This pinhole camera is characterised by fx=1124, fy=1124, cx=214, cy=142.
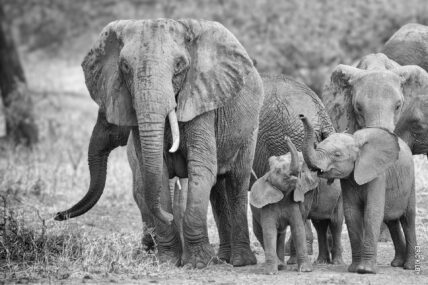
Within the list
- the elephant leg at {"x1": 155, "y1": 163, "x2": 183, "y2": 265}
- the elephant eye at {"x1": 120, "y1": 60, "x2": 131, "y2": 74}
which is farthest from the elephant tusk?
the elephant leg at {"x1": 155, "y1": 163, "x2": 183, "y2": 265}

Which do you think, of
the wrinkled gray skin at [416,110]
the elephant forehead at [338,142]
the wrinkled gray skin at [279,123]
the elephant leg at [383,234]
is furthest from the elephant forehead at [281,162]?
the elephant leg at [383,234]

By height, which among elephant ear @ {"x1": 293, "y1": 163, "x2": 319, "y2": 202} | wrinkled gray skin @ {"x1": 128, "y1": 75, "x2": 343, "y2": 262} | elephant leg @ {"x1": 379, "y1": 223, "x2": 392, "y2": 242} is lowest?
elephant leg @ {"x1": 379, "y1": 223, "x2": 392, "y2": 242}

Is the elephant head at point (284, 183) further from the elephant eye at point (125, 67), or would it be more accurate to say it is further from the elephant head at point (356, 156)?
the elephant eye at point (125, 67)

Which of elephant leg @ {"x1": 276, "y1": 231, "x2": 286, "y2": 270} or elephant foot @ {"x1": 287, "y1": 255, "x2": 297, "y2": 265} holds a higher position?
elephant leg @ {"x1": 276, "y1": 231, "x2": 286, "y2": 270}

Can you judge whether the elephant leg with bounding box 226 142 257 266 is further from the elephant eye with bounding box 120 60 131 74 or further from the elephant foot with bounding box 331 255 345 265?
the elephant eye with bounding box 120 60 131 74

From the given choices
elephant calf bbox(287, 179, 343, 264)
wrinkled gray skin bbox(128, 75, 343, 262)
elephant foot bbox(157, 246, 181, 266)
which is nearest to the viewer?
elephant foot bbox(157, 246, 181, 266)

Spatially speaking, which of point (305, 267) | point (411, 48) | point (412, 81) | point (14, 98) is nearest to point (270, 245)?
point (305, 267)

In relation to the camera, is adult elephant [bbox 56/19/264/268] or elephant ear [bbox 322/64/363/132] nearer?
adult elephant [bbox 56/19/264/268]

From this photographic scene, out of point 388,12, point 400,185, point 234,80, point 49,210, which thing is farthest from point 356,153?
point 388,12

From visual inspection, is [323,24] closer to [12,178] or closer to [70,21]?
[70,21]

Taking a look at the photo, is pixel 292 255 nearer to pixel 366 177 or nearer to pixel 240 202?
pixel 240 202

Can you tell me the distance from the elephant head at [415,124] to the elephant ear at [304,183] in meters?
1.78

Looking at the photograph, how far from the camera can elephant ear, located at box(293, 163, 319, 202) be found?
23.8 feet

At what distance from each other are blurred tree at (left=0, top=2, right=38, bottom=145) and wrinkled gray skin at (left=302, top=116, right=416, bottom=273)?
866 cm
